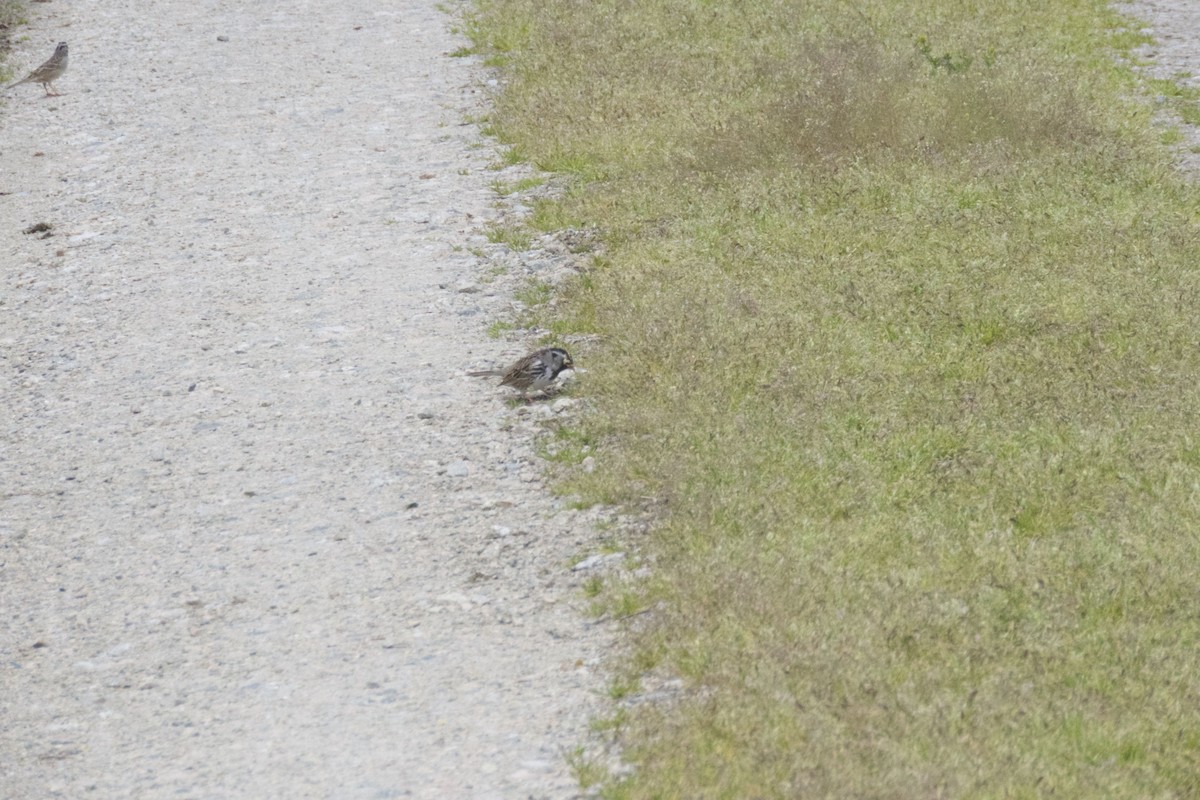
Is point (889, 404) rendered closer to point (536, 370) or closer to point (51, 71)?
point (536, 370)

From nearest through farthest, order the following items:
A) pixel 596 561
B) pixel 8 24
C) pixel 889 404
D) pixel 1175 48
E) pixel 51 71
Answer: pixel 596 561 < pixel 889 404 < pixel 51 71 < pixel 1175 48 < pixel 8 24

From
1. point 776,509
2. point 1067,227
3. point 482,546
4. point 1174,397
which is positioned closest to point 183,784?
point 482,546

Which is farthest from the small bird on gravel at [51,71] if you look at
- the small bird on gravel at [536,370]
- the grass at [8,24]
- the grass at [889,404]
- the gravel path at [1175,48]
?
the gravel path at [1175,48]

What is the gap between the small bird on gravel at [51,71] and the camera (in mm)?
16156

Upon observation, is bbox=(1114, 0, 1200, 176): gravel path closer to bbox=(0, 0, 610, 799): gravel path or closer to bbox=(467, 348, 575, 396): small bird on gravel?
bbox=(0, 0, 610, 799): gravel path

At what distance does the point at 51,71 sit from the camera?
16.2 meters

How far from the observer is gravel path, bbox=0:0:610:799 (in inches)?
239

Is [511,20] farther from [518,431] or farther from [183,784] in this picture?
[183,784]

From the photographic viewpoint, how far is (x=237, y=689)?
6.42 m

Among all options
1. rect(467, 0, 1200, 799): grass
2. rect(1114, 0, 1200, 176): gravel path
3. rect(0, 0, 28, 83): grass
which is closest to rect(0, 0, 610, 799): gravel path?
rect(467, 0, 1200, 799): grass

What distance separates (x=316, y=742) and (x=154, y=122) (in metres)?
11.1

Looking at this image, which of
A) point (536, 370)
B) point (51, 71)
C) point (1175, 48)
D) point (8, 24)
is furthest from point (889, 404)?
point (8, 24)

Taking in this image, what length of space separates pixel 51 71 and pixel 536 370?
10.2 m

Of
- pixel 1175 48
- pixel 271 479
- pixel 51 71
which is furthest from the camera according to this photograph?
pixel 1175 48
